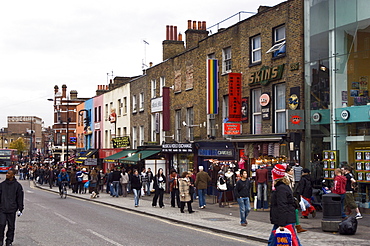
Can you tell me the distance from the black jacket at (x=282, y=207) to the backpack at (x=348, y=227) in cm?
442

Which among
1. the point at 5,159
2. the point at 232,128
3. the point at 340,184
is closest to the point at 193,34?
the point at 232,128

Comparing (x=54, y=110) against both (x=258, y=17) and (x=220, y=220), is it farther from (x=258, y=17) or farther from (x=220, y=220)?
(x=220, y=220)

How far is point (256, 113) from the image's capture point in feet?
78.5

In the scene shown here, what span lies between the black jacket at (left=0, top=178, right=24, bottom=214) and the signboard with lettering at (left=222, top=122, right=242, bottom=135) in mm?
14088

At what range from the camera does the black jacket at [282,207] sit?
9383 millimetres

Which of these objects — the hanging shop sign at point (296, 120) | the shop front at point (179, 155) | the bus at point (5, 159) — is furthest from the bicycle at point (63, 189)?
the bus at point (5, 159)

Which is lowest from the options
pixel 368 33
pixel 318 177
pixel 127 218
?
pixel 127 218

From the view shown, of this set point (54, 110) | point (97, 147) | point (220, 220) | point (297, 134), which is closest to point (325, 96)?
point (297, 134)

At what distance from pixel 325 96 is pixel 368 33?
293cm

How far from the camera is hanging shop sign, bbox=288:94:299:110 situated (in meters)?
20.9

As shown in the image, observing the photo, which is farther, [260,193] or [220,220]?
[260,193]

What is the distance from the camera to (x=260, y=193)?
1988cm

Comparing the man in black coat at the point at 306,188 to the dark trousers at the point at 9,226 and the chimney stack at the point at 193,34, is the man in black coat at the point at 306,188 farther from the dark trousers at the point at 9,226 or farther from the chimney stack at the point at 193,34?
the chimney stack at the point at 193,34

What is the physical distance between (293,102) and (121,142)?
80.0 feet
